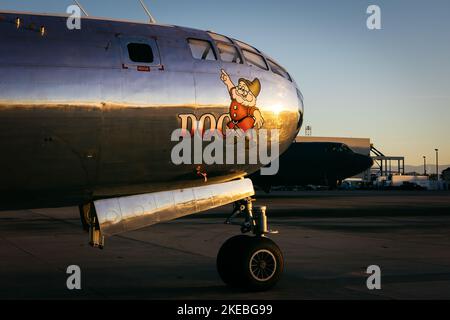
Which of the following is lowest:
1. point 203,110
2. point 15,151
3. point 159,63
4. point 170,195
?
point 170,195

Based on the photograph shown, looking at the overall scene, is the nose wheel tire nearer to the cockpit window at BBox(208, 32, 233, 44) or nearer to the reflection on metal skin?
the reflection on metal skin

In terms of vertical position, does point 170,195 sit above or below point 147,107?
below

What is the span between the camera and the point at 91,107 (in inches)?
340

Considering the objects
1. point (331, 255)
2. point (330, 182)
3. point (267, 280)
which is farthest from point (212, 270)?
point (330, 182)

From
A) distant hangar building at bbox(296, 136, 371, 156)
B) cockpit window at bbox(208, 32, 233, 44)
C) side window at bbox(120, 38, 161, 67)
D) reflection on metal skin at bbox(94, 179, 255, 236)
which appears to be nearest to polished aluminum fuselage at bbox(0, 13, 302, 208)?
side window at bbox(120, 38, 161, 67)

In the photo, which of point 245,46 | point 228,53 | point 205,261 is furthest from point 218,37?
point 205,261

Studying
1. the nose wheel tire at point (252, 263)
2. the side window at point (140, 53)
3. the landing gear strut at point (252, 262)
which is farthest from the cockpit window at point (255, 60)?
the nose wheel tire at point (252, 263)

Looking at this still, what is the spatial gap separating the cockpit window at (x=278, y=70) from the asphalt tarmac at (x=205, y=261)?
3.76 metres

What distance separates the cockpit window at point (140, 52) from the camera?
9.21 meters

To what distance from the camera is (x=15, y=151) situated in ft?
27.4

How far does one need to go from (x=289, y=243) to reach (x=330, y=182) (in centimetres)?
3567

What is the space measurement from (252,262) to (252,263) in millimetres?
16

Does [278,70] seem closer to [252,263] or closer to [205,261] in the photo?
[252,263]
